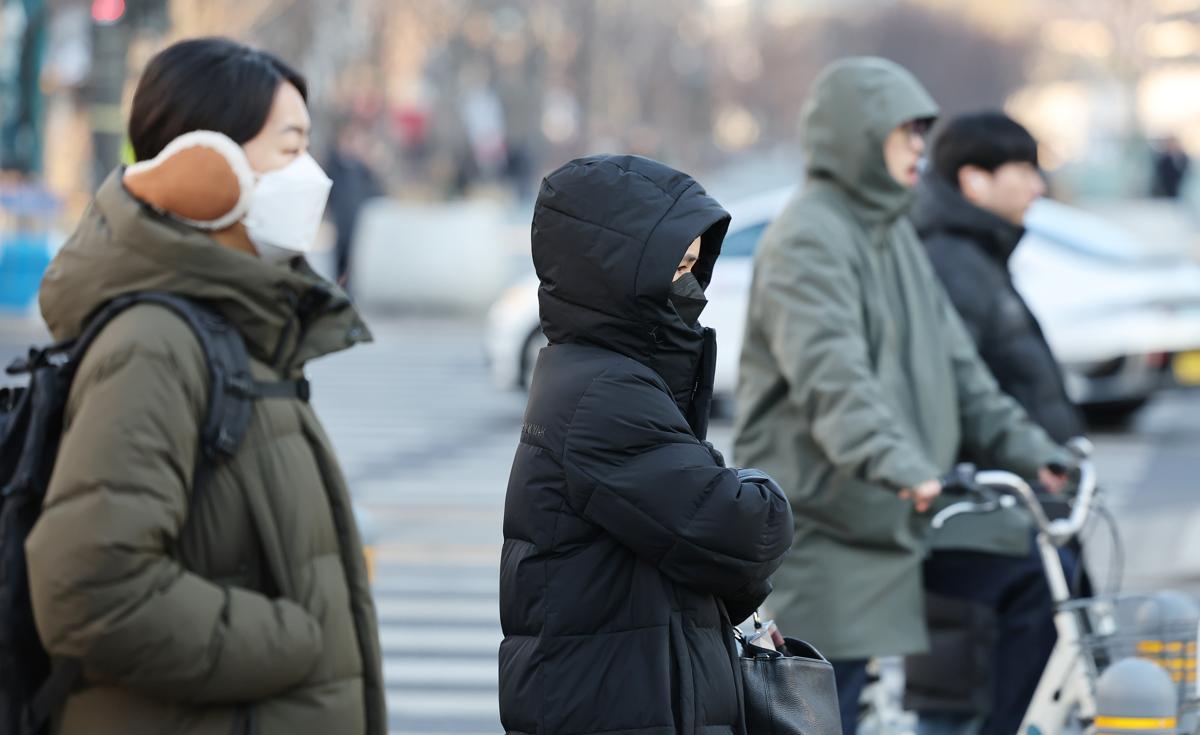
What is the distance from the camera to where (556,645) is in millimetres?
3131

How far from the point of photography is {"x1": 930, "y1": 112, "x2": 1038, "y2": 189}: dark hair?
5.96 meters

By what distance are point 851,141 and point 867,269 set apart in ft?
1.12

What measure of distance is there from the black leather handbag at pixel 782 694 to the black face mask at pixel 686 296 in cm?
55

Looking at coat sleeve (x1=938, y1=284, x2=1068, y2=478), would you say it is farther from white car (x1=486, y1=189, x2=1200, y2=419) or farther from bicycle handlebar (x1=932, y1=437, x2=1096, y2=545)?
white car (x1=486, y1=189, x2=1200, y2=419)

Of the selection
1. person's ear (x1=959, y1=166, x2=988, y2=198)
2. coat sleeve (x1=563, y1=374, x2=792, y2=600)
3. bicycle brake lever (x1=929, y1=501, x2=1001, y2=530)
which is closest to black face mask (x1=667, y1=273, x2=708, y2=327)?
coat sleeve (x1=563, y1=374, x2=792, y2=600)

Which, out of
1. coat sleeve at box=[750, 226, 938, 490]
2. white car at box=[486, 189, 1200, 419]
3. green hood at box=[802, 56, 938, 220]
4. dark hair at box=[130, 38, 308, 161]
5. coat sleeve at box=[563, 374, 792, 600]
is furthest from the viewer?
white car at box=[486, 189, 1200, 419]

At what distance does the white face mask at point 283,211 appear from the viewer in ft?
11.7

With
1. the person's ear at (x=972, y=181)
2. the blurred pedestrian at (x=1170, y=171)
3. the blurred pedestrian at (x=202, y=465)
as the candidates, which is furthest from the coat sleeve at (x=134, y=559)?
the blurred pedestrian at (x=1170, y=171)

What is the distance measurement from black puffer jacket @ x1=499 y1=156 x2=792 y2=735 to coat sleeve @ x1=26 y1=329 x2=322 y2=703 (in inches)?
17.8

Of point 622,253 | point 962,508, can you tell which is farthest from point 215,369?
point 962,508

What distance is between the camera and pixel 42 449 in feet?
10.6

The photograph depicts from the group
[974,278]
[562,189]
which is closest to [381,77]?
[974,278]

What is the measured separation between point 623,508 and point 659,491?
0.06 m

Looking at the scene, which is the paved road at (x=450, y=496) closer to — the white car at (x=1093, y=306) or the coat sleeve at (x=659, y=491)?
the white car at (x=1093, y=306)
